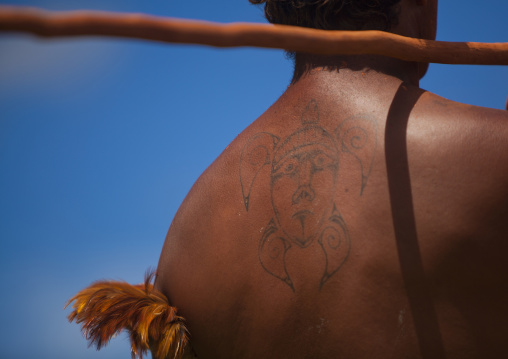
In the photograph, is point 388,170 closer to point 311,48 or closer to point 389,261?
point 389,261

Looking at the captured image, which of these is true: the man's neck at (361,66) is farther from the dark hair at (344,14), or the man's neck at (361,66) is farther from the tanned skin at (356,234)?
the dark hair at (344,14)

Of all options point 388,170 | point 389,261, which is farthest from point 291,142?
point 389,261

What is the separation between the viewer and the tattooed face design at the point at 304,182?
1.69 meters

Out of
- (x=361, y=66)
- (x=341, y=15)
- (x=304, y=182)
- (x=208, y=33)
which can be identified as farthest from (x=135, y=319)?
(x=341, y=15)

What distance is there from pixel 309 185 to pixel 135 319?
67 centimetres

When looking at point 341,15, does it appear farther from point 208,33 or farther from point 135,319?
point 135,319

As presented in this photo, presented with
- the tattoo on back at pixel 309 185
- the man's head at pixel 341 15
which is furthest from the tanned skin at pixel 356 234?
the man's head at pixel 341 15

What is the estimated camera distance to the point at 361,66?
1923 mm

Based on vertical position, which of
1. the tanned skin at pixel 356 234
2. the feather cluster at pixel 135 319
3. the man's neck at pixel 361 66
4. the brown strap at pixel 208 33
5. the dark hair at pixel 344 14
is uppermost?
the dark hair at pixel 344 14

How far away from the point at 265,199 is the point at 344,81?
1.54 feet

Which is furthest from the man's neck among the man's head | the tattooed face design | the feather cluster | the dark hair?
the feather cluster

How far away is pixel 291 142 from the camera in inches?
71.6

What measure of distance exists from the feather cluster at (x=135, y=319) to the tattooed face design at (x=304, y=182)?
1.53 ft

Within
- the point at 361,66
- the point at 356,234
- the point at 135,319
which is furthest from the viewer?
the point at 361,66
